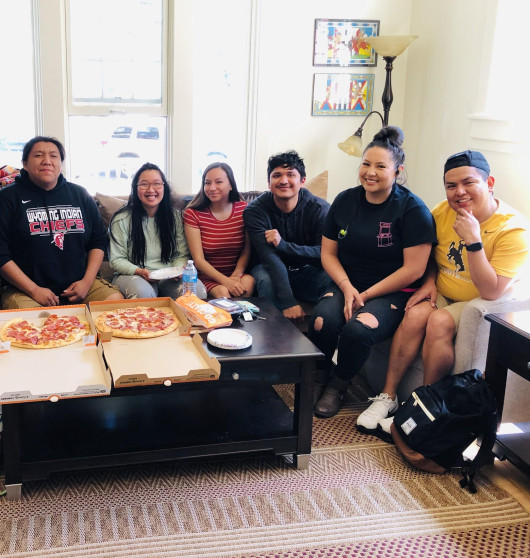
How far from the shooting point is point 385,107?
4.12m

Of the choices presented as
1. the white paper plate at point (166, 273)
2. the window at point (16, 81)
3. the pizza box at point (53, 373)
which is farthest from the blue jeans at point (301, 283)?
the window at point (16, 81)

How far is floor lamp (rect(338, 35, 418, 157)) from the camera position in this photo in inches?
152

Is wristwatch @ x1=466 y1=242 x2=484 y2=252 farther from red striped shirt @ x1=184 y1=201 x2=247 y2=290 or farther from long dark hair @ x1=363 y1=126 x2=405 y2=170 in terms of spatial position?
red striped shirt @ x1=184 y1=201 x2=247 y2=290

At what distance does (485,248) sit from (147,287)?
1539mm

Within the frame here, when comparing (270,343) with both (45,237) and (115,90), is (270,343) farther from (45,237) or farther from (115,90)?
(115,90)

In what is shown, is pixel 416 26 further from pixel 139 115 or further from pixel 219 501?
pixel 219 501

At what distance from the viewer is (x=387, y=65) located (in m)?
4.02

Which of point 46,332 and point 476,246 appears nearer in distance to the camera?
point 46,332

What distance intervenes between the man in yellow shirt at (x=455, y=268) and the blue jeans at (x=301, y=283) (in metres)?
0.59

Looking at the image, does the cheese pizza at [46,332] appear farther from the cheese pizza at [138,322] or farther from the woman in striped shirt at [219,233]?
the woman in striped shirt at [219,233]

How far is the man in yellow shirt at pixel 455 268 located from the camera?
2.47 meters

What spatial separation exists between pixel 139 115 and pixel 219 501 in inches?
107

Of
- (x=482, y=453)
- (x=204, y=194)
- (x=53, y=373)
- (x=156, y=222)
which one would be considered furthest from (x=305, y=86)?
(x=53, y=373)

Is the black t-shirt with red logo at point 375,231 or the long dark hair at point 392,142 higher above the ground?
the long dark hair at point 392,142
